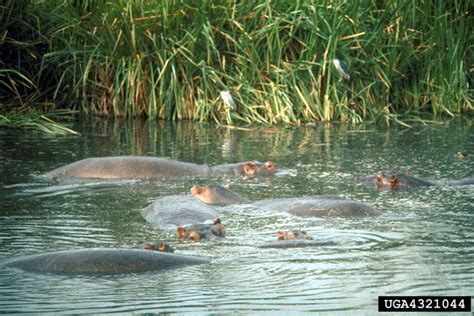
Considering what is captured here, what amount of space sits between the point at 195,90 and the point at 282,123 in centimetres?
107

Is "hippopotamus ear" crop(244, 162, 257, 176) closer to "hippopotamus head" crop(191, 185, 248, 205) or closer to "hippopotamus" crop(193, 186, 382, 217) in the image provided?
"hippopotamus head" crop(191, 185, 248, 205)

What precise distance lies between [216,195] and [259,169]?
51.9 inches

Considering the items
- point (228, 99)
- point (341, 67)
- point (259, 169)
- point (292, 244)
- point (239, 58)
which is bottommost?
point (292, 244)

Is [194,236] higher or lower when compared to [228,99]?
lower

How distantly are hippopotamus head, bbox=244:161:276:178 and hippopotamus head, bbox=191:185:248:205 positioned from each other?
115 cm

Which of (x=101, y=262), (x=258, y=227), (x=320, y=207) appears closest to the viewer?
(x=101, y=262)

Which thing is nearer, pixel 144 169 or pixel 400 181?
pixel 400 181

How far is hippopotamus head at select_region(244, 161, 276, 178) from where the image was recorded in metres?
8.93

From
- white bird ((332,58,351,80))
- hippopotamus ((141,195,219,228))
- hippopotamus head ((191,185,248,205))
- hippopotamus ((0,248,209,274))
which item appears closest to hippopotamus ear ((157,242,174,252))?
hippopotamus ((0,248,209,274))

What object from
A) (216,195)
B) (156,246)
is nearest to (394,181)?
(216,195)

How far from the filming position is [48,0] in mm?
13211

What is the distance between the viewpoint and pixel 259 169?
29.5ft

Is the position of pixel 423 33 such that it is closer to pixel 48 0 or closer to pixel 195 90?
pixel 195 90

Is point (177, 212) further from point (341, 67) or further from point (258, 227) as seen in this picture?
point (341, 67)
